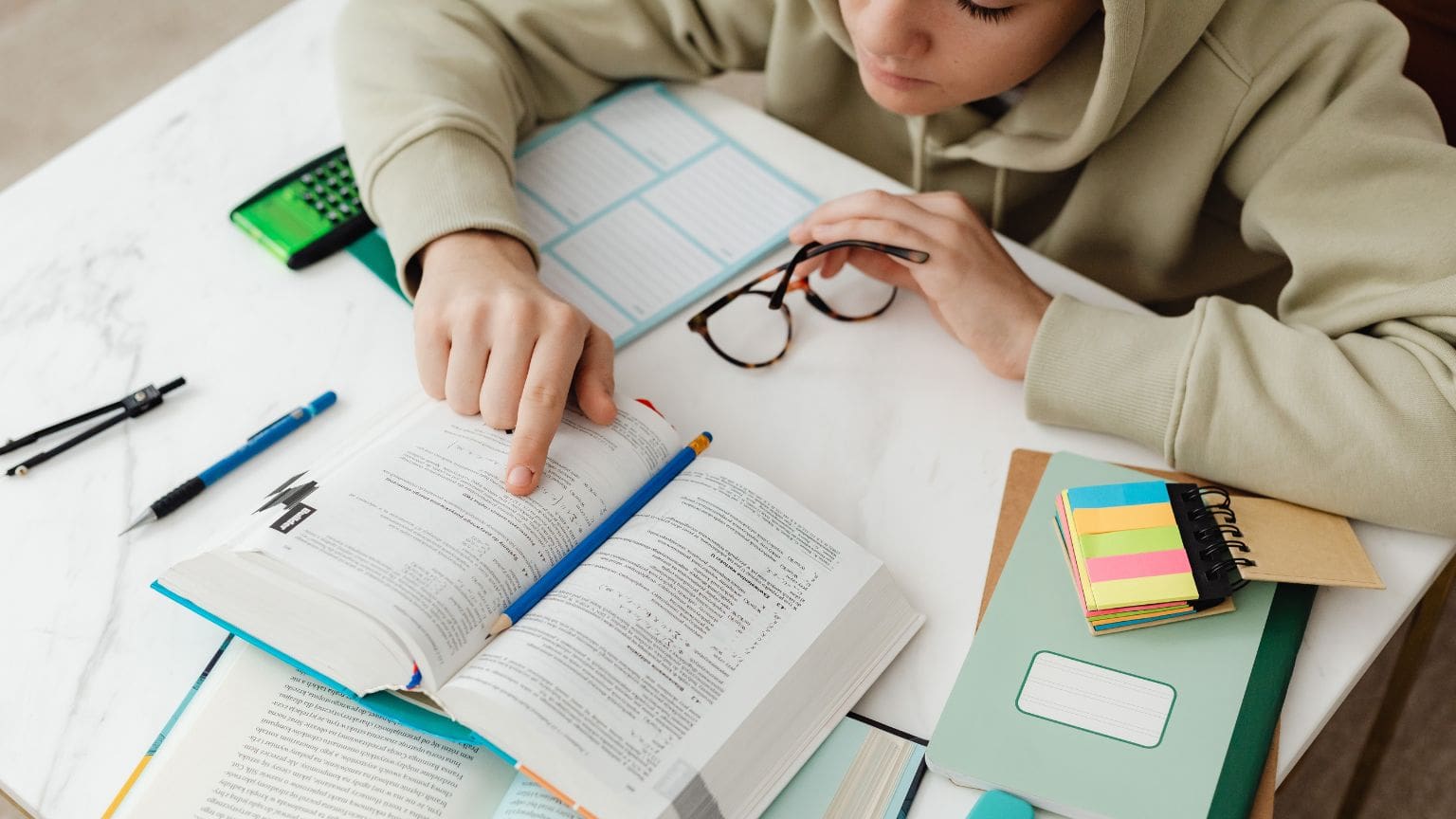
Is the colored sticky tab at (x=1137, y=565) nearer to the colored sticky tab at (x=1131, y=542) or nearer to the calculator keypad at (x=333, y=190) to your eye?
the colored sticky tab at (x=1131, y=542)

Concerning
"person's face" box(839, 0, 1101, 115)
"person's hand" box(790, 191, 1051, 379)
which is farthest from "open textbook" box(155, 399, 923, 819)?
"person's face" box(839, 0, 1101, 115)

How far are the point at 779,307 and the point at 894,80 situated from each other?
0.20m

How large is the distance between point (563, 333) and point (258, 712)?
12.0 inches

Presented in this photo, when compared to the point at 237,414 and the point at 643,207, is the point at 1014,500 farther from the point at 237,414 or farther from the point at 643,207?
the point at 237,414

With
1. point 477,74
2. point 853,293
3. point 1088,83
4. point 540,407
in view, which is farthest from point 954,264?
point 477,74

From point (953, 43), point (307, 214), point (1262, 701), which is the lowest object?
point (1262, 701)

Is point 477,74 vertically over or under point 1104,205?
over

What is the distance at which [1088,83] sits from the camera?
92 centimetres

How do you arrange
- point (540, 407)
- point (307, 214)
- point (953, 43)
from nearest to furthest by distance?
point (540, 407) < point (953, 43) < point (307, 214)

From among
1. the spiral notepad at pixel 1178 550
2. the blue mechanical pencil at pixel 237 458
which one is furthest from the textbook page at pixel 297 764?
the spiral notepad at pixel 1178 550

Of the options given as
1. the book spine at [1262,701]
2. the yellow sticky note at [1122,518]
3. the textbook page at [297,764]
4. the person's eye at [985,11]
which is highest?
the person's eye at [985,11]

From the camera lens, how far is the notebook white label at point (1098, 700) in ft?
2.16

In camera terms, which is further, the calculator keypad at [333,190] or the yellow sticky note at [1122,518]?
the calculator keypad at [333,190]

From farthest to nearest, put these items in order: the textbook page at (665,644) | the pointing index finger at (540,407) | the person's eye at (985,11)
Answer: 1. the person's eye at (985,11)
2. the pointing index finger at (540,407)
3. the textbook page at (665,644)
